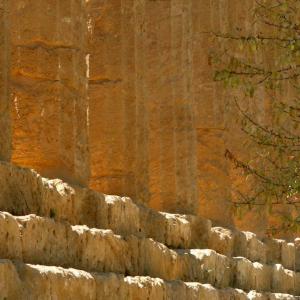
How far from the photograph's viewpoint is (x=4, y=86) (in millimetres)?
11617

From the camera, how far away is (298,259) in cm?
2078

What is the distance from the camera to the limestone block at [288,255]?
65.1 feet

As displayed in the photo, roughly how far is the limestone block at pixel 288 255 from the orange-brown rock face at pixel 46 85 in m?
7.18

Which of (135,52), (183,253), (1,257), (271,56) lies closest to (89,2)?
(135,52)

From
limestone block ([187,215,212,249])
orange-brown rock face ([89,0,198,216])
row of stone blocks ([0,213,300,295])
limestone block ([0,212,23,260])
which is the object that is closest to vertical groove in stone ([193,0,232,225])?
row of stone blocks ([0,213,300,295])

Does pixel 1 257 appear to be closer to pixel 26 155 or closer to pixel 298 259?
pixel 26 155

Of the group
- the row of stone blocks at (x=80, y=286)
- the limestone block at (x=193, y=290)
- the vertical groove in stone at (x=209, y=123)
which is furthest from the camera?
the vertical groove in stone at (x=209, y=123)

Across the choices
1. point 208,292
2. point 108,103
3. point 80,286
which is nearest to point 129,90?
point 108,103

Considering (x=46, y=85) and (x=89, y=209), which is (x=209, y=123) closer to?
(x=46, y=85)

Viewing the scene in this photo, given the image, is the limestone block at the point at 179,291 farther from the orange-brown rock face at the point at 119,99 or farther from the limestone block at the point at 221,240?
the limestone block at the point at 221,240

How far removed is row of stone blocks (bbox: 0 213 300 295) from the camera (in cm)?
1079

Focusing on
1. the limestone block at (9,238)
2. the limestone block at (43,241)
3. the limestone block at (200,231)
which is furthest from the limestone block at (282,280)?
the limestone block at (9,238)

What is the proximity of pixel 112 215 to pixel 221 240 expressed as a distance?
3.75m

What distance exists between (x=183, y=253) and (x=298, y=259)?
20.8 ft
